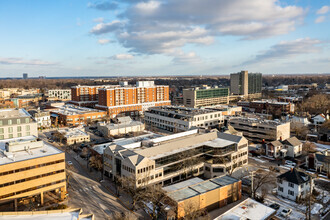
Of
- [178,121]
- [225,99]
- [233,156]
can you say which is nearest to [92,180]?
[233,156]

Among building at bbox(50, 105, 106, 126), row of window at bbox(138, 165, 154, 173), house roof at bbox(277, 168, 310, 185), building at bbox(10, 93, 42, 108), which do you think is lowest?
house roof at bbox(277, 168, 310, 185)

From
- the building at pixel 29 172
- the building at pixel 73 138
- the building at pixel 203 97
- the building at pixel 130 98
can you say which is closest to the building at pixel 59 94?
the building at pixel 130 98

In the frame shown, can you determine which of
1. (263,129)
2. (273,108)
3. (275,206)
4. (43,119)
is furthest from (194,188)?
(273,108)

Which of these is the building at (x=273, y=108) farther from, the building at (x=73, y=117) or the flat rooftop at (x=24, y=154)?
the flat rooftop at (x=24, y=154)

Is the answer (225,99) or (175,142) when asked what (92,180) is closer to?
(175,142)

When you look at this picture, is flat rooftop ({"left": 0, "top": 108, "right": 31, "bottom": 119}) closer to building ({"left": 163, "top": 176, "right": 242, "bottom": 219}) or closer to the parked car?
building ({"left": 163, "top": 176, "right": 242, "bottom": 219})

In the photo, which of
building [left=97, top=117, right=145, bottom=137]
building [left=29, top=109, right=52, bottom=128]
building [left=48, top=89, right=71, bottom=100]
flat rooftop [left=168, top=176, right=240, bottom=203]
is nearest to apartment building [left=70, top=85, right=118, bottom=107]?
building [left=29, top=109, right=52, bottom=128]
